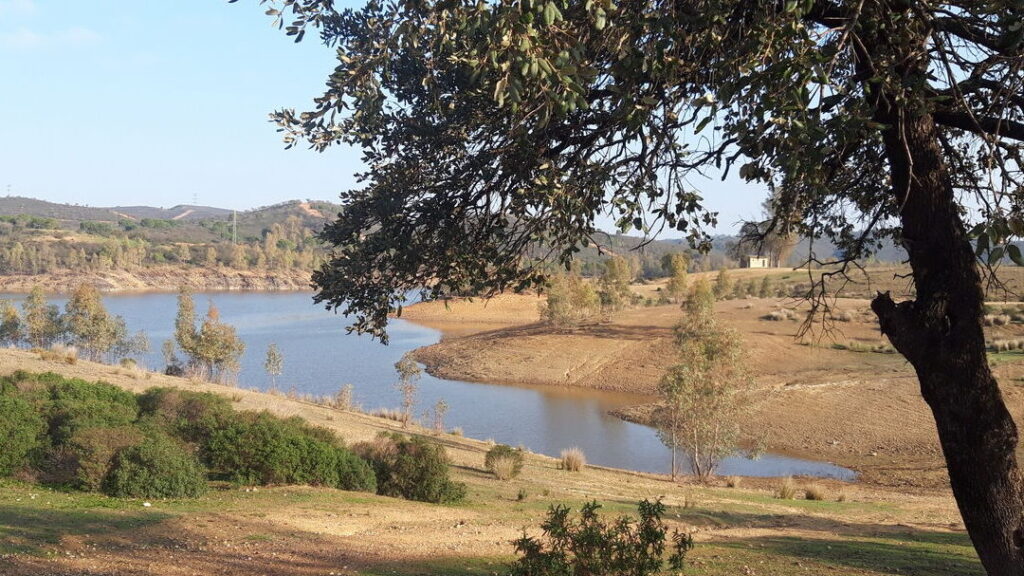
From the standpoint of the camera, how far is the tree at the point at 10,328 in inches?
1731

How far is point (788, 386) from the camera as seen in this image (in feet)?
125

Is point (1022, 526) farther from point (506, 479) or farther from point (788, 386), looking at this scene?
point (788, 386)

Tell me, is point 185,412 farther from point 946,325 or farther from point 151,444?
point 946,325

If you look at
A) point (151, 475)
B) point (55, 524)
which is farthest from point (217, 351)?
point (55, 524)

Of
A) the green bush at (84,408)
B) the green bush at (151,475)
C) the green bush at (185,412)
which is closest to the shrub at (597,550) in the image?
the green bush at (151,475)

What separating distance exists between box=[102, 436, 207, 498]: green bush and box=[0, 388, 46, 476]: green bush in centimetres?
165

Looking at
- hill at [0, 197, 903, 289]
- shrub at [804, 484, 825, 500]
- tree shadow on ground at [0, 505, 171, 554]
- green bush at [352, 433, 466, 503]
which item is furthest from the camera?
hill at [0, 197, 903, 289]

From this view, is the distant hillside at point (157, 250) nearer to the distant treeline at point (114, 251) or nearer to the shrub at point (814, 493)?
the distant treeline at point (114, 251)

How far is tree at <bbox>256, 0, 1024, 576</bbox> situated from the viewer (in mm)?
3982

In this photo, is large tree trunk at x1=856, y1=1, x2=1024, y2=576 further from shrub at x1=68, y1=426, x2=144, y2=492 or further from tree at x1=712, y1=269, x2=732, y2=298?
tree at x1=712, y1=269, x2=732, y2=298

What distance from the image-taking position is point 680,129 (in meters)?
5.11

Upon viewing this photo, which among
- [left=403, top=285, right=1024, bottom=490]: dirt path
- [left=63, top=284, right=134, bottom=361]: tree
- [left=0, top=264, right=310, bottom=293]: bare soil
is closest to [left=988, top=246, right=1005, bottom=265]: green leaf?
[left=403, top=285, right=1024, bottom=490]: dirt path

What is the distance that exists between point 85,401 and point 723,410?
15.5m

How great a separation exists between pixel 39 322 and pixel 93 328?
11.0 feet
